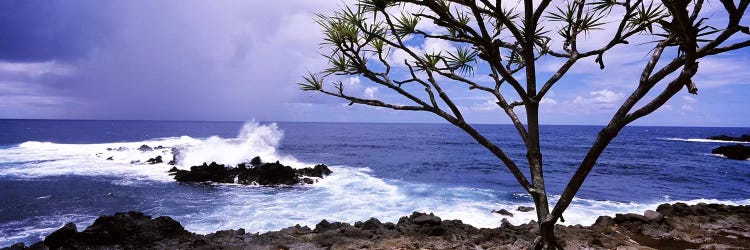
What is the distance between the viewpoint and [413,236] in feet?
25.3

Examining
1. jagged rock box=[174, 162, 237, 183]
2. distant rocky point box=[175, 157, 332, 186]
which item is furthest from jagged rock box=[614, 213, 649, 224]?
jagged rock box=[174, 162, 237, 183]

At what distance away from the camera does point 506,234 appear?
→ 25.2 feet

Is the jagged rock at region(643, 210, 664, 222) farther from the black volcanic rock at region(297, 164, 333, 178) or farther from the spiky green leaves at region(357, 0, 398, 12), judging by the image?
the black volcanic rock at region(297, 164, 333, 178)

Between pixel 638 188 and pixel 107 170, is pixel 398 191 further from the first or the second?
pixel 107 170

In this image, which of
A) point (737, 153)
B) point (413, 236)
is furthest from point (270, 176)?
point (737, 153)

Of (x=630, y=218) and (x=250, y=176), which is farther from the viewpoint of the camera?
(x=250, y=176)

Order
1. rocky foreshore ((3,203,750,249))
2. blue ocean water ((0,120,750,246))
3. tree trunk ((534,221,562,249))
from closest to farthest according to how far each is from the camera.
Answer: tree trunk ((534,221,562,249)) → rocky foreshore ((3,203,750,249)) → blue ocean water ((0,120,750,246))

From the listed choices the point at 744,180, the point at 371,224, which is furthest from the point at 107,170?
the point at 744,180

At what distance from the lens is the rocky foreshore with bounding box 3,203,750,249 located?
7.12 m

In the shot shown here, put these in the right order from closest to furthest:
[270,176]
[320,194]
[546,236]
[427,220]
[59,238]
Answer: [546,236] → [59,238] → [427,220] → [320,194] → [270,176]

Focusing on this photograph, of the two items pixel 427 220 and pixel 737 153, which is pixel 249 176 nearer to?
pixel 427 220

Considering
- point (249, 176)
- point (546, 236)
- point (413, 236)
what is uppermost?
point (546, 236)

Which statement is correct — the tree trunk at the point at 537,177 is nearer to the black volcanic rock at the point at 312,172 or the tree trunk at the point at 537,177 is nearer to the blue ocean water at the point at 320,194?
the blue ocean water at the point at 320,194

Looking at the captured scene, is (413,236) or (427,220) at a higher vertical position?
Result: (427,220)
